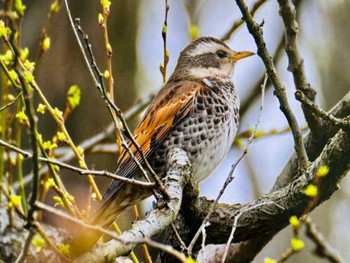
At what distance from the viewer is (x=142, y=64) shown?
29.6 ft

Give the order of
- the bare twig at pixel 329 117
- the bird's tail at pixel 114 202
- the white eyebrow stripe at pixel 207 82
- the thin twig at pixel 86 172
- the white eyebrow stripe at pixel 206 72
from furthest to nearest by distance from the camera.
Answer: the white eyebrow stripe at pixel 206 72, the white eyebrow stripe at pixel 207 82, the bird's tail at pixel 114 202, the bare twig at pixel 329 117, the thin twig at pixel 86 172

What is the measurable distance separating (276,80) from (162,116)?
142cm

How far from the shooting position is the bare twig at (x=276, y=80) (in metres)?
4.57

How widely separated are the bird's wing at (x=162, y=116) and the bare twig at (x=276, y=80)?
1.24 meters

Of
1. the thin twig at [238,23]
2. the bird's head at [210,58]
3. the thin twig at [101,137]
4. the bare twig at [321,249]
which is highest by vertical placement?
the thin twig at [238,23]

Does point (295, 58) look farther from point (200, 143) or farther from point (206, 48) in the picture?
point (206, 48)

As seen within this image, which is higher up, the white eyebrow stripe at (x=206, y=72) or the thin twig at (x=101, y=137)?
the white eyebrow stripe at (x=206, y=72)

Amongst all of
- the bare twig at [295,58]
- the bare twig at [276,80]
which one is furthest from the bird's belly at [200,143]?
the bare twig at [276,80]

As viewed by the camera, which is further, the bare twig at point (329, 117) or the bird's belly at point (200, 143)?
the bird's belly at point (200, 143)

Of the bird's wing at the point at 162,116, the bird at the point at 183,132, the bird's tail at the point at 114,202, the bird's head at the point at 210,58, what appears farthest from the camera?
the bird's head at the point at 210,58

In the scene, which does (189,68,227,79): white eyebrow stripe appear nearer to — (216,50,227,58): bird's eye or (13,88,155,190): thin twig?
(216,50,227,58): bird's eye

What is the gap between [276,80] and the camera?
484cm

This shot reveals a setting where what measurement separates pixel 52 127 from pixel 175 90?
61.6 inches

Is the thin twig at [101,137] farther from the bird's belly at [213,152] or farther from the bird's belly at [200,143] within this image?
the bird's belly at [213,152]
